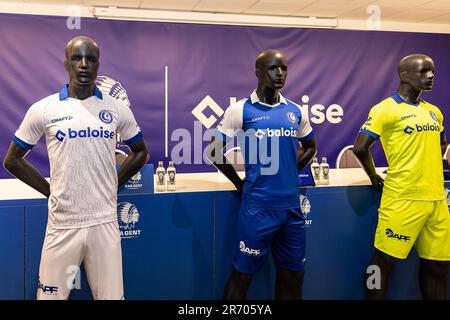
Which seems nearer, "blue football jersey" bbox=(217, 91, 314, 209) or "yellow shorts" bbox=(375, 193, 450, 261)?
"blue football jersey" bbox=(217, 91, 314, 209)

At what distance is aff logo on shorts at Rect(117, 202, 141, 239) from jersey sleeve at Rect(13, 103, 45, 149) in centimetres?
53

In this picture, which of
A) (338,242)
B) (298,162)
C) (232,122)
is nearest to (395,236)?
(338,242)

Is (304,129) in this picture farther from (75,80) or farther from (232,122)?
(75,80)

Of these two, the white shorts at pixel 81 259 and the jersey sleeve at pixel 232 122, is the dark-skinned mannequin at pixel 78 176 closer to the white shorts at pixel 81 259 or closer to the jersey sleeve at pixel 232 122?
the white shorts at pixel 81 259

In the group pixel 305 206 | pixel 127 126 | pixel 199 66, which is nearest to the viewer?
pixel 127 126

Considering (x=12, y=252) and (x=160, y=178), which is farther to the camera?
(x=160, y=178)

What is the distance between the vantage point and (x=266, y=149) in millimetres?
1851

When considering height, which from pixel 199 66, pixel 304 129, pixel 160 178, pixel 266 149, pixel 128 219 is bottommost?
pixel 128 219

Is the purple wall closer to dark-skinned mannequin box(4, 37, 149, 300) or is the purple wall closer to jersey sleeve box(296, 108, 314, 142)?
jersey sleeve box(296, 108, 314, 142)

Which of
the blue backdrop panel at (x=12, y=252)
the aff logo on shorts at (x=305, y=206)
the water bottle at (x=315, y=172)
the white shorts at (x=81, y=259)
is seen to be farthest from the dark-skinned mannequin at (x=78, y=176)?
the water bottle at (x=315, y=172)

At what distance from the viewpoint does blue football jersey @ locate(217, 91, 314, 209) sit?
1.86 m

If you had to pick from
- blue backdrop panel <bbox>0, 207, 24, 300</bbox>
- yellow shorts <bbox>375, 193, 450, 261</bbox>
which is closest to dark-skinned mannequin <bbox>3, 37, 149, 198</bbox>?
blue backdrop panel <bbox>0, 207, 24, 300</bbox>

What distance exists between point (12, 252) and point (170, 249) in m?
0.70

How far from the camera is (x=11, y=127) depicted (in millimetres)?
3879
